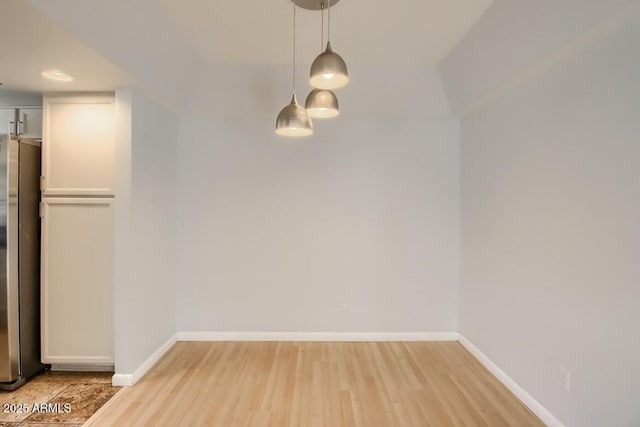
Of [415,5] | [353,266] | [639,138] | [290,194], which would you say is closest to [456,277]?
[353,266]

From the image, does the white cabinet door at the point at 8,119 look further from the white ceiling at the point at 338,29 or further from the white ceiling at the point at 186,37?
the white ceiling at the point at 338,29

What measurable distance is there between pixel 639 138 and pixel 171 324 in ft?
12.8

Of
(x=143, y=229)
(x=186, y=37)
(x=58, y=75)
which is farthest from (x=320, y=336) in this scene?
(x=58, y=75)

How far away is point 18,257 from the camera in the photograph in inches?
102

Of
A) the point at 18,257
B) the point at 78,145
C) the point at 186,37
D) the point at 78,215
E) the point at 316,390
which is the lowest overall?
the point at 316,390

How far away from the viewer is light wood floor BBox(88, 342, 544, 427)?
2232 millimetres

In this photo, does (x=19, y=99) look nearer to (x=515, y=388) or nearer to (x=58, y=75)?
(x=58, y=75)

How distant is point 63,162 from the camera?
2717mm

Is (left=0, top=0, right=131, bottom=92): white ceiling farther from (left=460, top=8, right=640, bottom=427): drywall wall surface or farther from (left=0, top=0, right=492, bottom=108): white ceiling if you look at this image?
(left=460, top=8, right=640, bottom=427): drywall wall surface

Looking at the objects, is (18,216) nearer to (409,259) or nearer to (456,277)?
(409,259)

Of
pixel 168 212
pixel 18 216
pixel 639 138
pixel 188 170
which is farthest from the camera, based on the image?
pixel 188 170

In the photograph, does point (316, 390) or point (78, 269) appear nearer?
point (316, 390)

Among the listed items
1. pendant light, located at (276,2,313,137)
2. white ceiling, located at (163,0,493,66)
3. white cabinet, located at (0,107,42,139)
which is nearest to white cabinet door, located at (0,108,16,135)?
white cabinet, located at (0,107,42,139)

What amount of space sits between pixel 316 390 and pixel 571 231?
2099 mm
